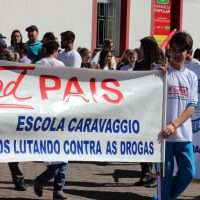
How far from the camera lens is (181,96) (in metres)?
7.03

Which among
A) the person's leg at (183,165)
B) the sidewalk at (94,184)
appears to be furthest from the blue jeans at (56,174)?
the person's leg at (183,165)

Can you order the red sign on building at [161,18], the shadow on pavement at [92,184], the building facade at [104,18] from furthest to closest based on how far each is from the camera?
the red sign on building at [161,18], the building facade at [104,18], the shadow on pavement at [92,184]

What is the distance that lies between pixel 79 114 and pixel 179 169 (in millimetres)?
1101

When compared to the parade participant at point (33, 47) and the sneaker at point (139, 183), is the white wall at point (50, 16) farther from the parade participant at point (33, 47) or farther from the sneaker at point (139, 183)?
the sneaker at point (139, 183)

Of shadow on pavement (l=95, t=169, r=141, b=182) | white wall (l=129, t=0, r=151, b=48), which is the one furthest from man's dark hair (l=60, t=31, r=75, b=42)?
white wall (l=129, t=0, r=151, b=48)

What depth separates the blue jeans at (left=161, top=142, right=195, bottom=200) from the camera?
276 inches

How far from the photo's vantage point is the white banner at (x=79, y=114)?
7.21m

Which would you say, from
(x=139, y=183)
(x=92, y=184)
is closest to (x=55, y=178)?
(x=92, y=184)

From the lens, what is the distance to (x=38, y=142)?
7.25 meters

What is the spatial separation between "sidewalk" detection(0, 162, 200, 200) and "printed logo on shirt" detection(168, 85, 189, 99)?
200 cm

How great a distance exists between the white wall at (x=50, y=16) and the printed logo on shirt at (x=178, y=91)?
1111 cm

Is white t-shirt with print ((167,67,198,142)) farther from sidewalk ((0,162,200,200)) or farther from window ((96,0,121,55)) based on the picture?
window ((96,0,121,55))

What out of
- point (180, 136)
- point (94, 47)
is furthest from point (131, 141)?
point (94, 47)

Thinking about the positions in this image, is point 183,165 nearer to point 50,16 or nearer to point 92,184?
point 92,184
